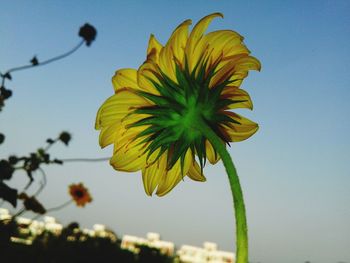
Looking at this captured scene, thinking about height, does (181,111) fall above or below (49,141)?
below

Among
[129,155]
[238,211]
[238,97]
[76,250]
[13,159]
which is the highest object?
[13,159]

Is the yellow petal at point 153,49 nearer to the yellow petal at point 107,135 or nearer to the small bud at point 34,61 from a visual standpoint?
the yellow petal at point 107,135

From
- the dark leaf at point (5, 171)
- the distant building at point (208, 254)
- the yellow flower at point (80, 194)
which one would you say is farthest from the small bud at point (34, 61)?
the distant building at point (208, 254)

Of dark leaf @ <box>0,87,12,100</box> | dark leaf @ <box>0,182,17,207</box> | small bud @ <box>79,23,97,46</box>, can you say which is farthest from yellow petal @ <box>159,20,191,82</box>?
small bud @ <box>79,23,97,46</box>

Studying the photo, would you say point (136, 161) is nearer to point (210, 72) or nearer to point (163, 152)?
point (163, 152)

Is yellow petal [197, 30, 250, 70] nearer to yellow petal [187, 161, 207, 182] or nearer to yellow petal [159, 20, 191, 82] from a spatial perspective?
yellow petal [159, 20, 191, 82]

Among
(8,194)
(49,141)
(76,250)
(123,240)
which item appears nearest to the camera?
(8,194)

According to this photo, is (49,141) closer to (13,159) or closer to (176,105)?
(13,159)

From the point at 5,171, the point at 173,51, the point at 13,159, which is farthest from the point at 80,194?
the point at 173,51
